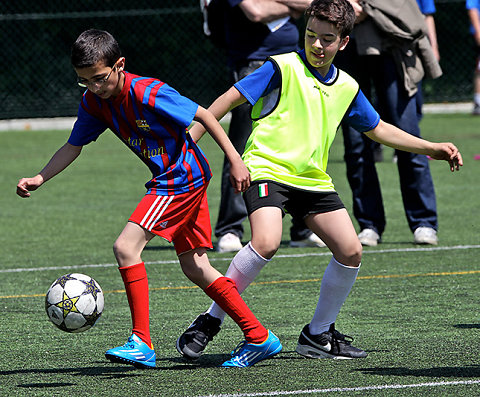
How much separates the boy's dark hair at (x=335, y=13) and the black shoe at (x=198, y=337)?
146cm

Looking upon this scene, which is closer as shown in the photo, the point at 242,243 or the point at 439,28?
the point at 242,243

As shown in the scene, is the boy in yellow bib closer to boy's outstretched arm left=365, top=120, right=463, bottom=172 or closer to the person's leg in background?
boy's outstretched arm left=365, top=120, right=463, bottom=172

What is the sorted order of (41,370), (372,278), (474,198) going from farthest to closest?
1. (474,198)
2. (372,278)
3. (41,370)

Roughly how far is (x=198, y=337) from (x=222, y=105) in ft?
3.49

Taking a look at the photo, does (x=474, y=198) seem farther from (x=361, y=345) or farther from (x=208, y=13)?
(x=361, y=345)

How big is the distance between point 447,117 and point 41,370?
16.0 meters

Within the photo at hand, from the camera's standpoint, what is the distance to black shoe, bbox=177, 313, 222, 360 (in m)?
4.79

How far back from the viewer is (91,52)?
4590 mm

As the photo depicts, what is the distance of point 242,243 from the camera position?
8.28m

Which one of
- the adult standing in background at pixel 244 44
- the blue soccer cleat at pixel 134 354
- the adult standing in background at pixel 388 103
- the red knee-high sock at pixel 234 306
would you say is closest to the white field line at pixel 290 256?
the adult standing in background at pixel 388 103

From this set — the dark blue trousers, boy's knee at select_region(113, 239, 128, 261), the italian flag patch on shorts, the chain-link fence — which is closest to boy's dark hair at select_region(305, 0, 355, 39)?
the italian flag patch on shorts

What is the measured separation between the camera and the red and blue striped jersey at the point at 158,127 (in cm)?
471

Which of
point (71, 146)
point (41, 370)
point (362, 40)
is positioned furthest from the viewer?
point (362, 40)

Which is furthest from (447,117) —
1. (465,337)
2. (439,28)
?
(465,337)
